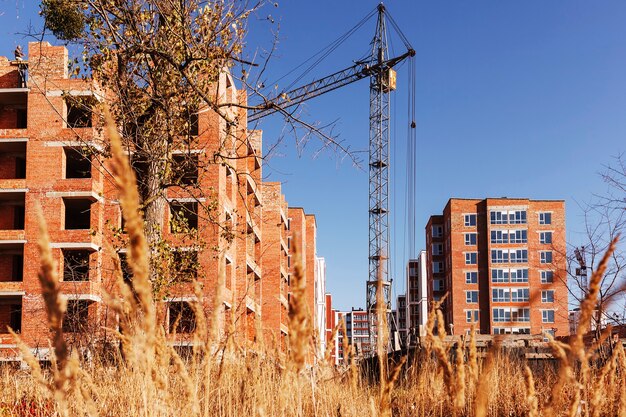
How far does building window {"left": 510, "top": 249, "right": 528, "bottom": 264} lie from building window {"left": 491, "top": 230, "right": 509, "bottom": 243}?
1.63 metres

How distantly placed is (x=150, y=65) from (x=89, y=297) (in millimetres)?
25248

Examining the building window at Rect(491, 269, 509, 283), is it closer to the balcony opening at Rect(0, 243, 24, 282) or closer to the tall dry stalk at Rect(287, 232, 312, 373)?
the balcony opening at Rect(0, 243, 24, 282)

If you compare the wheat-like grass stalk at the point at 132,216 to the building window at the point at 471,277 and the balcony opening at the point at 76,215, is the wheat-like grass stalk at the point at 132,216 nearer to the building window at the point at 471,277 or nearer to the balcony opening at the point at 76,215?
the balcony opening at the point at 76,215

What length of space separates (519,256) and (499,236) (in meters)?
→ 3.18

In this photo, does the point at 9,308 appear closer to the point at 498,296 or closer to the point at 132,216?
the point at 132,216

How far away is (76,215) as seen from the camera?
39250 millimetres

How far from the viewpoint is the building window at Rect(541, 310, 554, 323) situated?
234ft

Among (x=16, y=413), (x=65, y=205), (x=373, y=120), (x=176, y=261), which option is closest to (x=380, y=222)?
(x=373, y=120)

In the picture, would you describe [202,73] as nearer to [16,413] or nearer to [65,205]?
[16,413]

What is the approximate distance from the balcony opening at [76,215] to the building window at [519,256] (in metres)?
51.0

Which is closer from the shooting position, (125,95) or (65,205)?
(125,95)

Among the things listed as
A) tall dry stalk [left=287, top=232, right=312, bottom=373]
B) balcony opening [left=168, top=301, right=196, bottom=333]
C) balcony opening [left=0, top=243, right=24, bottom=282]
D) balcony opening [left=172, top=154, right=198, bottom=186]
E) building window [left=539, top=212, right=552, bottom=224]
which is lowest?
balcony opening [left=168, top=301, right=196, bottom=333]

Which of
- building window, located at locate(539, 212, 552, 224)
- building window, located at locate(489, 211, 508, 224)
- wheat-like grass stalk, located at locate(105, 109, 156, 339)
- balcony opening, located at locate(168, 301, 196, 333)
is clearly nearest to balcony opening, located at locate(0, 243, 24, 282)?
balcony opening, located at locate(168, 301, 196, 333)

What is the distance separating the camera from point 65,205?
37344 mm
